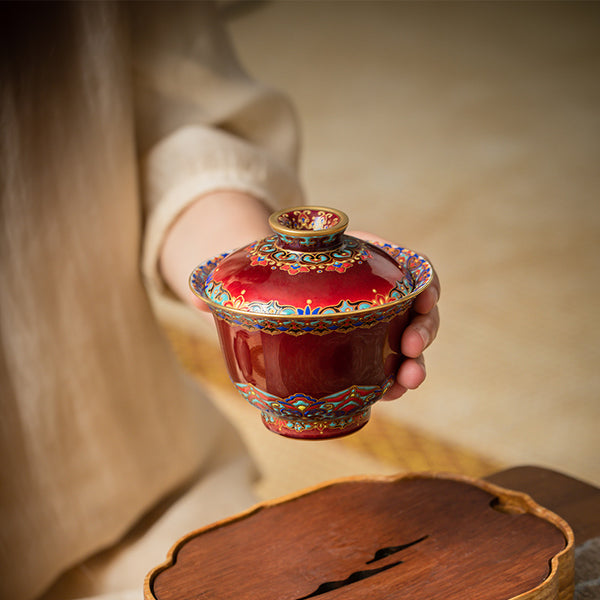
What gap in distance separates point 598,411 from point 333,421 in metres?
1.47

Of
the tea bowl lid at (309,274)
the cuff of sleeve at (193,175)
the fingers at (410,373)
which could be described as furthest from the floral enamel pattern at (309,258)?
the cuff of sleeve at (193,175)

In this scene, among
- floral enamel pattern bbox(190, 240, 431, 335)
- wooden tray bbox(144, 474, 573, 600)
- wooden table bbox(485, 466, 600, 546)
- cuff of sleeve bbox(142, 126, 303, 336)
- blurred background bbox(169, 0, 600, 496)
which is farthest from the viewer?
blurred background bbox(169, 0, 600, 496)

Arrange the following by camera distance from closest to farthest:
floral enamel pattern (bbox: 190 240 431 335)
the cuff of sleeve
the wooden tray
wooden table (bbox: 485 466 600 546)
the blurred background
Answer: floral enamel pattern (bbox: 190 240 431 335) → the wooden tray → wooden table (bbox: 485 466 600 546) → the cuff of sleeve → the blurred background

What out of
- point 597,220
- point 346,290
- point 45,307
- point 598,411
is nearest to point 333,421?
point 346,290

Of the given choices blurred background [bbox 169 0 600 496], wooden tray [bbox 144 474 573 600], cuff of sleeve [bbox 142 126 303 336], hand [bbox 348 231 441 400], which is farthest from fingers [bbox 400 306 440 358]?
blurred background [bbox 169 0 600 496]

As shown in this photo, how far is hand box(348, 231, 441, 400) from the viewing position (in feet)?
2.05

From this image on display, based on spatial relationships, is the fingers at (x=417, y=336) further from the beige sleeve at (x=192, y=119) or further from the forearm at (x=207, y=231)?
the beige sleeve at (x=192, y=119)

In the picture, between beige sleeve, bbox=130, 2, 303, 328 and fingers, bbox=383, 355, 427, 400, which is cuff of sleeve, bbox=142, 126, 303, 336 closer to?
beige sleeve, bbox=130, 2, 303, 328

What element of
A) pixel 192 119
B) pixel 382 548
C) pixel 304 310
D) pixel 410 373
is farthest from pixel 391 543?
pixel 192 119

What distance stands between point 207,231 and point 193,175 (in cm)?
10

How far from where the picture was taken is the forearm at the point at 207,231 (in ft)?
2.76

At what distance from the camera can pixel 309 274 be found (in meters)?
0.58

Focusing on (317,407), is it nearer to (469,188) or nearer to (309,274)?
(309,274)

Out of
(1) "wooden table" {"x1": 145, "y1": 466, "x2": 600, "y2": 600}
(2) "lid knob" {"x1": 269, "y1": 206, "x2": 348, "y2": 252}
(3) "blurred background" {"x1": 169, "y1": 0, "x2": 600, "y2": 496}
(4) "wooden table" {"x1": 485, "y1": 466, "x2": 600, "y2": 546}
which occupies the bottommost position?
(3) "blurred background" {"x1": 169, "y1": 0, "x2": 600, "y2": 496}
